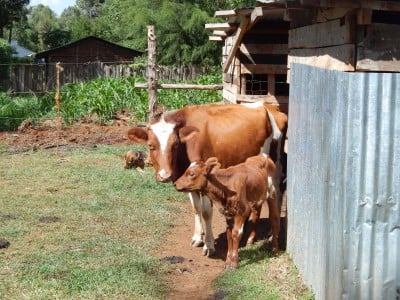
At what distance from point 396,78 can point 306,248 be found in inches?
86.7

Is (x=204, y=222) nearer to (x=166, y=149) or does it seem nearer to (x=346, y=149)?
(x=166, y=149)

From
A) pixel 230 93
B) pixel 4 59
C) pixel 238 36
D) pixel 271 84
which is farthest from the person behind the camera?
pixel 4 59

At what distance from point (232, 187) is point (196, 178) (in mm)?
418

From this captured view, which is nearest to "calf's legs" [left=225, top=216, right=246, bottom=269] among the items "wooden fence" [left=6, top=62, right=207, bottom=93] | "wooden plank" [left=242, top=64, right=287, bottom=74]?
"wooden plank" [left=242, top=64, right=287, bottom=74]

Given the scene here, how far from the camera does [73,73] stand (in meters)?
24.1

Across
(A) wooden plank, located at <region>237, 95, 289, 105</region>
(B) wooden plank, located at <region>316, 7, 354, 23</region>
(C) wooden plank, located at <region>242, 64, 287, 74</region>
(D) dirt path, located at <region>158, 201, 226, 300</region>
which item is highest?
Result: (B) wooden plank, located at <region>316, 7, 354, 23</region>

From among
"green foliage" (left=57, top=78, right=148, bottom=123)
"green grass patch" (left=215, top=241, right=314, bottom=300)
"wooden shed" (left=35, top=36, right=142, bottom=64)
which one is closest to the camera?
"green grass patch" (left=215, top=241, right=314, bottom=300)

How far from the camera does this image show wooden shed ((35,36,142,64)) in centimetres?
3512

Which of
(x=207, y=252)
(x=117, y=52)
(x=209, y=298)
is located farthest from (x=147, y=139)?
(x=117, y=52)

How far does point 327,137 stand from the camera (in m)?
4.76

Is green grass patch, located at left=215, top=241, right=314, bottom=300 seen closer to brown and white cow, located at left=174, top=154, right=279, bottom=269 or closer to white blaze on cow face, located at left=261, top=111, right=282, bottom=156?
brown and white cow, located at left=174, top=154, right=279, bottom=269

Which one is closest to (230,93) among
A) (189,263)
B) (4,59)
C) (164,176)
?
(164,176)

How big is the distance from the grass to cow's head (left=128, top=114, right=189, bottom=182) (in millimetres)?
1025

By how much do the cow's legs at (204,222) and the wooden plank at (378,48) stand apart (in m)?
2.84
